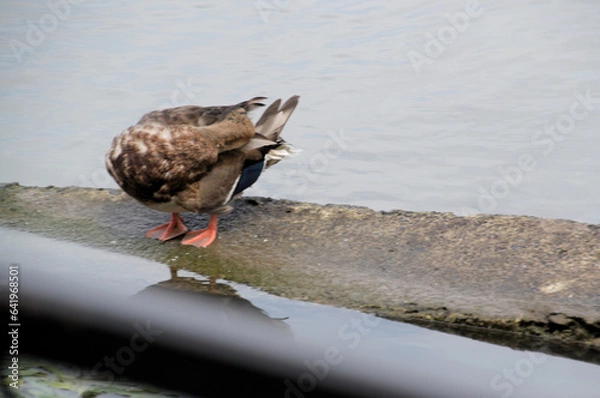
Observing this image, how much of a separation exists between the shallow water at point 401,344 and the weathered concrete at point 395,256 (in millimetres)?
99

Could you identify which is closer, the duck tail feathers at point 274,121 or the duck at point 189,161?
the duck at point 189,161

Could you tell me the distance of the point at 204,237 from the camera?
5.11m

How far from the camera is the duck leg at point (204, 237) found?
507 centimetres

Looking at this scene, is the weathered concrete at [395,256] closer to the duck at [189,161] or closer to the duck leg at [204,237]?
the duck leg at [204,237]

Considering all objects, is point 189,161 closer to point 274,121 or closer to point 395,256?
point 274,121

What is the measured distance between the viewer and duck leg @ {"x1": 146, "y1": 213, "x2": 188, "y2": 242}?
521 centimetres

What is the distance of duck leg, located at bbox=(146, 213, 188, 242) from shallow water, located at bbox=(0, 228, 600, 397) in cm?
42

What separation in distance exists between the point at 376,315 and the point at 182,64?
6.96 meters

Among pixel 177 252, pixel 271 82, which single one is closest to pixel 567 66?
pixel 271 82

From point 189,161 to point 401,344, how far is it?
1725mm

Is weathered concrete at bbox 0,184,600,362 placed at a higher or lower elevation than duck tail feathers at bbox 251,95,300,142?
lower

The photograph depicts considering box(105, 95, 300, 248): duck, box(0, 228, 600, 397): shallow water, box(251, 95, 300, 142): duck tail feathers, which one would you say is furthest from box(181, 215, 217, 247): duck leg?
box(251, 95, 300, 142): duck tail feathers

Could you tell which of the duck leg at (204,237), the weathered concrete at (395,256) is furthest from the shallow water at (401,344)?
the duck leg at (204,237)

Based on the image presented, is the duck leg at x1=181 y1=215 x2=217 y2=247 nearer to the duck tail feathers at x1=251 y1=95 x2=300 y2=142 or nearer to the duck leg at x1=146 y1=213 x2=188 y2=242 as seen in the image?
the duck leg at x1=146 y1=213 x2=188 y2=242
